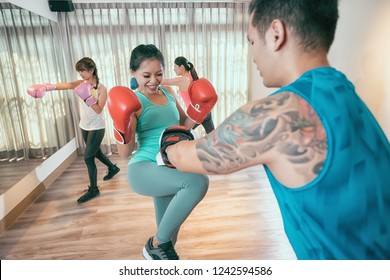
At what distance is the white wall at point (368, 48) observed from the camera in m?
1.72

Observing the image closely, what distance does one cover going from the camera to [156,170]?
124cm

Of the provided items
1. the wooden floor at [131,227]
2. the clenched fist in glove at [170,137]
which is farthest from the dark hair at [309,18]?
the wooden floor at [131,227]

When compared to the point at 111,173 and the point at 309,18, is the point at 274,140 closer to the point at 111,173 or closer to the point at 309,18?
the point at 309,18

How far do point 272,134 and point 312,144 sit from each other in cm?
8

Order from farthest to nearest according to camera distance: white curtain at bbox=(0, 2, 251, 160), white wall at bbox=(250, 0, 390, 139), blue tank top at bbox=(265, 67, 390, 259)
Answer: white curtain at bbox=(0, 2, 251, 160)
white wall at bbox=(250, 0, 390, 139)
blue tank top at bbox=(265, 67, 390, 259)

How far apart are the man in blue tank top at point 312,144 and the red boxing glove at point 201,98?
2.53 feet

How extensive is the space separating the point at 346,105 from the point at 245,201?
→ 200cm

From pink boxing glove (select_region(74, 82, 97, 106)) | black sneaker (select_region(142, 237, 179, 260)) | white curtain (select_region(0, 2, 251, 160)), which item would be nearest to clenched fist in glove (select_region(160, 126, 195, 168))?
black sneaker (select_region(142, 237, 179, 260))

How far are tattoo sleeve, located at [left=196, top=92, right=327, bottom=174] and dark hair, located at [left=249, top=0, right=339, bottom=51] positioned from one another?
0.17 meters

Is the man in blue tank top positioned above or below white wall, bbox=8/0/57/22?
below

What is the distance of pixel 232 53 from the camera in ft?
13.1

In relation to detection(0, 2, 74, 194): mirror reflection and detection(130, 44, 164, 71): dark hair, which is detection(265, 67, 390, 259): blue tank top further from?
detection(0, 2, 74, 194): mirror reflection

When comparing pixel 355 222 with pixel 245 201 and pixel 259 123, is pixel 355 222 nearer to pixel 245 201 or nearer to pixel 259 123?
pixel 259 123

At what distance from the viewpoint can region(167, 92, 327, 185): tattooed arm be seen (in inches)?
20.3
